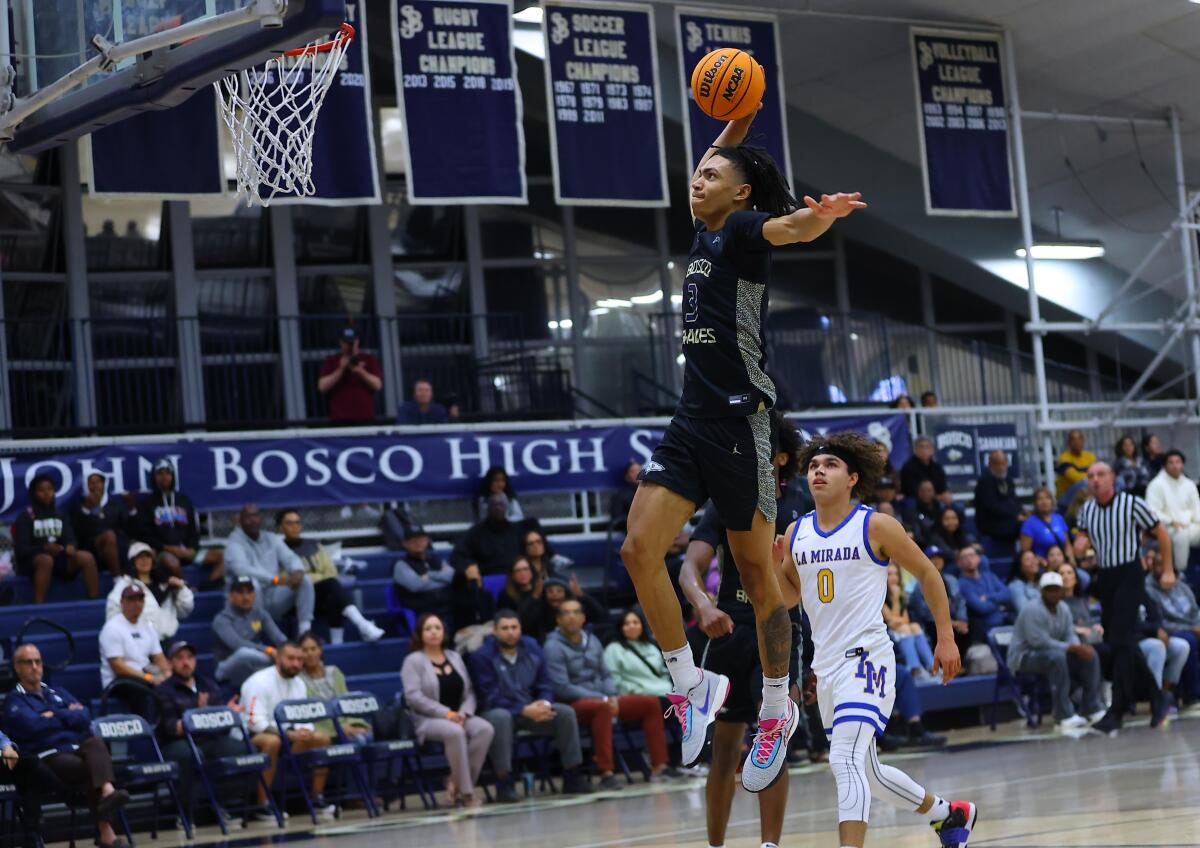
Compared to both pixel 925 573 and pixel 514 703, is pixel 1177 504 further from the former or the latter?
pixel 925 573

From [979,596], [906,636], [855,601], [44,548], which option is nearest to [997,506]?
[979,596]

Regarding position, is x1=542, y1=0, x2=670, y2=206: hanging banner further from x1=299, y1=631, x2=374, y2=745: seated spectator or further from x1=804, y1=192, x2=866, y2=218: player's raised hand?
x1=804, y1=192, x2=866, y2=218: player's raised hand

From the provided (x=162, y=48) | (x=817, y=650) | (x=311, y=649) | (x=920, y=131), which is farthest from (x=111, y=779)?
(x=920, y=131)

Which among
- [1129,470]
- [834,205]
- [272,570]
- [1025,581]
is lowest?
[1025,581]

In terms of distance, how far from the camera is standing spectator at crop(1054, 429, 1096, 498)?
18781mm

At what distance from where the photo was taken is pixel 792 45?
18.7 meters

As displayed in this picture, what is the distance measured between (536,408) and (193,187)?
4877 mm

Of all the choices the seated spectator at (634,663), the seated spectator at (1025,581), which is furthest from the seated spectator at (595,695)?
the seated spectator at (1025,581)

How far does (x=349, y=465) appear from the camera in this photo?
15.8 metres

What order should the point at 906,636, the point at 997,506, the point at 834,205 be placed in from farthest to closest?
the point at 997,506 < the point at 906,636 < the point at 834,205

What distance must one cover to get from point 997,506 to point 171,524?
27.0 feet

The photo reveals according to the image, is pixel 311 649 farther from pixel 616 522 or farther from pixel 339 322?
pixel 339 322

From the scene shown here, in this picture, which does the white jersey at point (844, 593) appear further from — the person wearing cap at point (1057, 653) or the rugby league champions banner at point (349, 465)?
the rugby league champions banner at point (349, 465)

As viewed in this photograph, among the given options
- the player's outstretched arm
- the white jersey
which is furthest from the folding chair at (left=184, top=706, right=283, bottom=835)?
the player's outstretched arm
